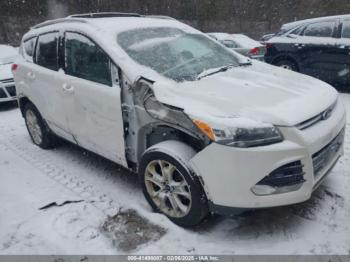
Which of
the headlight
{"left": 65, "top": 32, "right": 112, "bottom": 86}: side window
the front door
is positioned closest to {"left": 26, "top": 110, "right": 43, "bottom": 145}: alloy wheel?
the front door

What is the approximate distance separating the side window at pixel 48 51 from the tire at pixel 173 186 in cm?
187

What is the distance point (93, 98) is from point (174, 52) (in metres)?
0.95

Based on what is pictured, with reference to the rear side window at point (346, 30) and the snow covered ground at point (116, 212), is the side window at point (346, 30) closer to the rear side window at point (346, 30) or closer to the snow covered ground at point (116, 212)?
the rear side window at point (346, 30)

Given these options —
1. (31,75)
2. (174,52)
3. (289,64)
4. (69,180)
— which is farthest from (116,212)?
(289,64)

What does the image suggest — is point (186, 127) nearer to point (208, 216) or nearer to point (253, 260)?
point (208, 216)

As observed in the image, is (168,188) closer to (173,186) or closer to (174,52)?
(173,186)

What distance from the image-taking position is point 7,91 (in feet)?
24.2

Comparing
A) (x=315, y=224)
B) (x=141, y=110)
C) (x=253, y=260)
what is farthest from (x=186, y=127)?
(x=315, y=224)

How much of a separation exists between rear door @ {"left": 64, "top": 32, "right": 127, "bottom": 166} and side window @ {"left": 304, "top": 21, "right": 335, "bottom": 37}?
18.9ft

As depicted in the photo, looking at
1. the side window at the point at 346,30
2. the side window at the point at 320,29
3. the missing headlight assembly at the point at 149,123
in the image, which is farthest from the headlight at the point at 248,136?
the side window at the point at 320,29

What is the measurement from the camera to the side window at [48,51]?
13.5 feet

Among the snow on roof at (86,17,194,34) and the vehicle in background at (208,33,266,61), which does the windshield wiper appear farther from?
the vehicle in background at (208,33,266,61)

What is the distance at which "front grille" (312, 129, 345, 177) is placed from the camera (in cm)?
273

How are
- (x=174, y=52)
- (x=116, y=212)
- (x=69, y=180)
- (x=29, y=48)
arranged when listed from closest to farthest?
(x=116, y=212) < (x=174, y=52) < (x=69, y=180) < (x=29, y=48)
